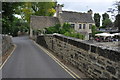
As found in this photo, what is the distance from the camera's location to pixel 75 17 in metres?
46.8

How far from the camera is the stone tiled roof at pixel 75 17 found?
45.4 meters

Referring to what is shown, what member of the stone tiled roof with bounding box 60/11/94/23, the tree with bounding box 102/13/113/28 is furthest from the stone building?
the tree with bounding box 102/13/113/28

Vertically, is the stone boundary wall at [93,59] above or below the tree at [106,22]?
below

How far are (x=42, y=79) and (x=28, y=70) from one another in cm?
226

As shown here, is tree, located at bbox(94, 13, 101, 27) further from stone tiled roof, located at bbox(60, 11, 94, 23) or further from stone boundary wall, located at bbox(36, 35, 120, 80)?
stone boundary wall, located at bbox(36, 35, 120, 80)

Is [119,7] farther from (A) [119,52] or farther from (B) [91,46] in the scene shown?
(A) [119,52]

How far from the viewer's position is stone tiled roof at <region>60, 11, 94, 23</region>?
45.4 m

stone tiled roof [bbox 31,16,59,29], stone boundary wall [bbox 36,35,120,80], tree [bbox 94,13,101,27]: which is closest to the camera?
stone boundary wall [bbox 36,35,120,80]

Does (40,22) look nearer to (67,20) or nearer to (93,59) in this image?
(67,20)

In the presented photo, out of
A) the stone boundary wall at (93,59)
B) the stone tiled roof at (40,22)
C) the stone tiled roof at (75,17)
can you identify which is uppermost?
the stone tiled roof at (75,17)

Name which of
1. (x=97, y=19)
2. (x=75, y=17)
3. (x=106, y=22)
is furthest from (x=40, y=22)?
(x=97, y=19)

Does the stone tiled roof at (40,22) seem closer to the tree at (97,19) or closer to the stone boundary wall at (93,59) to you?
the stone boundary wall at (93,59)

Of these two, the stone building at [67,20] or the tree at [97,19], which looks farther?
the tree at [97,19]

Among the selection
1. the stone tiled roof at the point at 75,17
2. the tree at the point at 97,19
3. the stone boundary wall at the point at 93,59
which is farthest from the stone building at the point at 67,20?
the stone boundary wall at the point at 93,59
